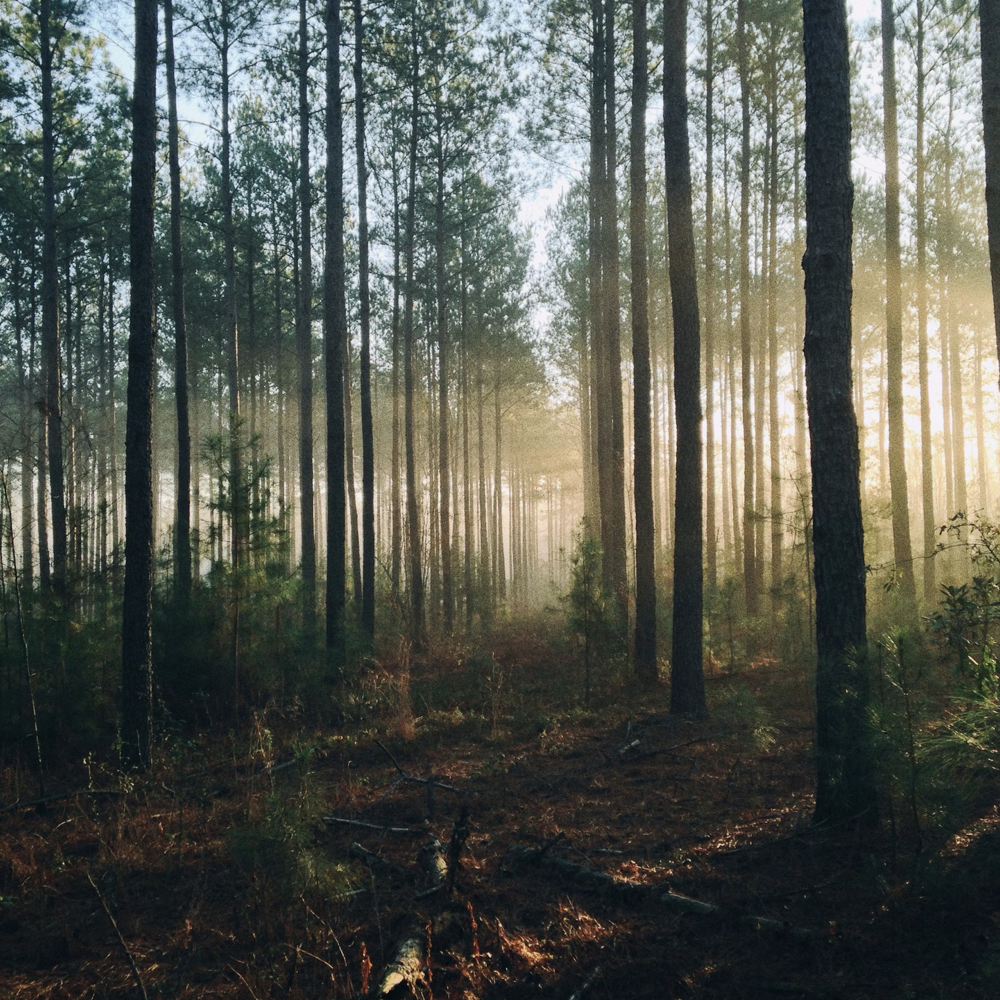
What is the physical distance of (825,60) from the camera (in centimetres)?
489

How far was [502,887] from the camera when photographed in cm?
418

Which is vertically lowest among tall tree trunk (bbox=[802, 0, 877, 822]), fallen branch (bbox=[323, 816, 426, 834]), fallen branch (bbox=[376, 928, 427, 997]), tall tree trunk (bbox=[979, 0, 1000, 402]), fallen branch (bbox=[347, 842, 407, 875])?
fallen branch (bbox=[323, 816, 426, 834])

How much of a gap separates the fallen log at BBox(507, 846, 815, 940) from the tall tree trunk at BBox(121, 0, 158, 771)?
13.9ft

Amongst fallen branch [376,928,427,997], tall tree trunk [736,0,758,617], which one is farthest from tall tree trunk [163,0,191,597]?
tall tree trunk [736,0,758,617]

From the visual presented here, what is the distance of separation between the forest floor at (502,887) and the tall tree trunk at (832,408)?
64 centimetres

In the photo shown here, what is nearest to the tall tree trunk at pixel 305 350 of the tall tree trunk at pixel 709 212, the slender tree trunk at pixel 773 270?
the tall tree trunk at pixel 709 212

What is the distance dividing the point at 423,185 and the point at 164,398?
20503 mm

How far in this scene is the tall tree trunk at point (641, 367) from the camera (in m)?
9.70

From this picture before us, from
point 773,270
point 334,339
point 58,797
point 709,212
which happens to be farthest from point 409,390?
point 58,797

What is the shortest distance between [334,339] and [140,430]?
3.95 meters

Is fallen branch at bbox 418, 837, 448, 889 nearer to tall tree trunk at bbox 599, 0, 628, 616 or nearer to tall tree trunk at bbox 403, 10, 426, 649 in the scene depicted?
tall tree trunk at bbox 599, 0, 628, 616

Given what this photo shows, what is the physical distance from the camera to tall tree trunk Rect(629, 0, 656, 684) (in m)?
9.70

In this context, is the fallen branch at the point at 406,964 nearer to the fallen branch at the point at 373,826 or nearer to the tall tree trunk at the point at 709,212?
the fallen branch at the point at 373,826

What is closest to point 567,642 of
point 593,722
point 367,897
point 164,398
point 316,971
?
point 593,722
